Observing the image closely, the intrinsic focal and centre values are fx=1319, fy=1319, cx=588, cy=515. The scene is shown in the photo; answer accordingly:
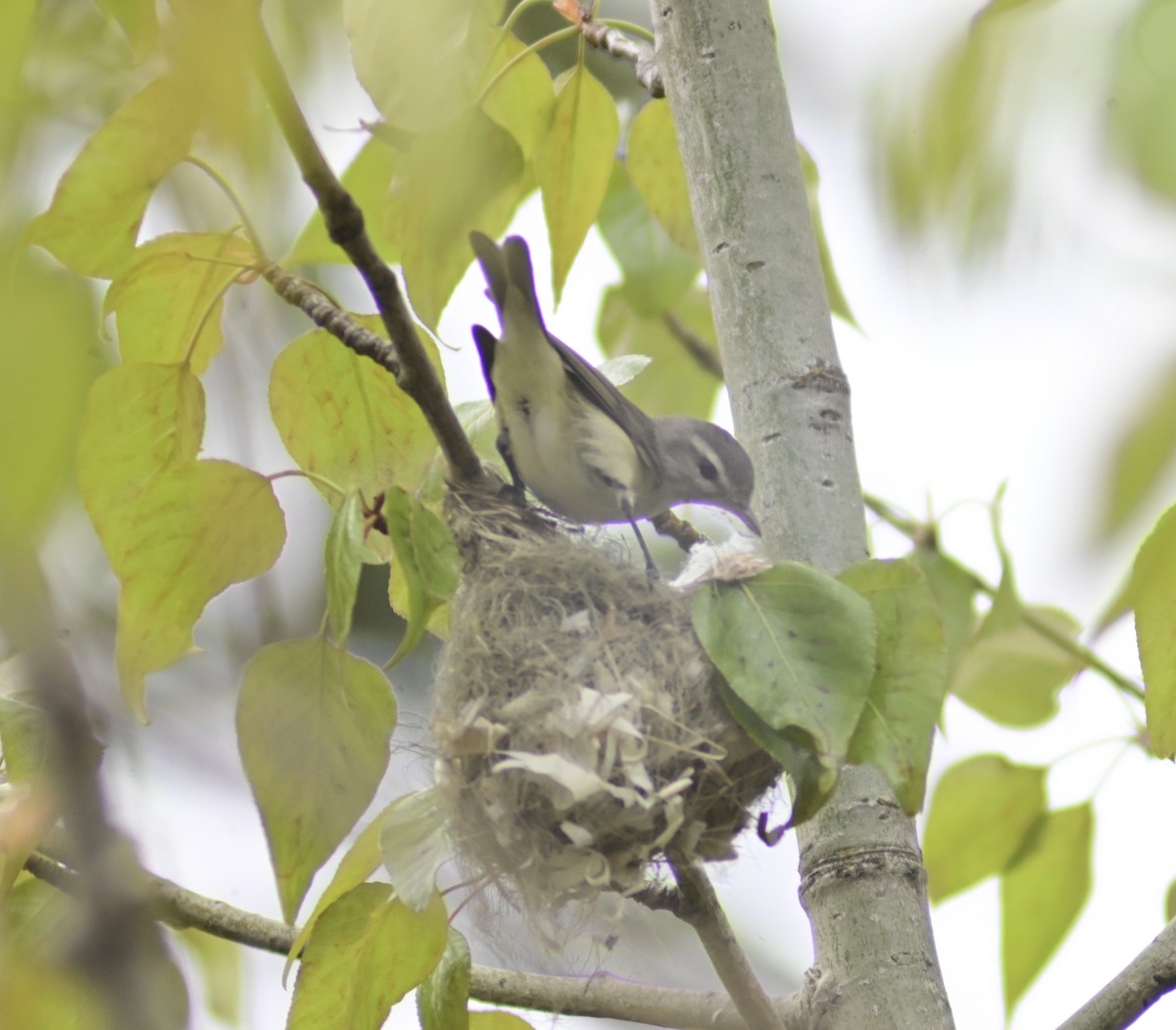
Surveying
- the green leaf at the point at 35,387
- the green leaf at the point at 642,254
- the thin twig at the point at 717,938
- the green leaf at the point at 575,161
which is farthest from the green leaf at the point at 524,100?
the green leaf at the point at 35,387

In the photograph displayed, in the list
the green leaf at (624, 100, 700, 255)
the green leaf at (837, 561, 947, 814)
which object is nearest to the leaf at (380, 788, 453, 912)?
the green leaf at (837, 561, 947, 814)

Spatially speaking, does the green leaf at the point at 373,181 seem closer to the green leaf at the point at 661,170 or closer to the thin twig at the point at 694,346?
the green leaf at the point at 661,170

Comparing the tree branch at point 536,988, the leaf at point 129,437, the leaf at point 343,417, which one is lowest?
the tree branch at point 536,988

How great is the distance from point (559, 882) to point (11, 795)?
0.69 metres

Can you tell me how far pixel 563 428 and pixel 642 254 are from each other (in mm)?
420

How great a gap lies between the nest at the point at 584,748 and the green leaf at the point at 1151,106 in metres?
0.89

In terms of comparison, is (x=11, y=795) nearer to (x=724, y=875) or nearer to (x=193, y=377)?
(x=193, y=377)

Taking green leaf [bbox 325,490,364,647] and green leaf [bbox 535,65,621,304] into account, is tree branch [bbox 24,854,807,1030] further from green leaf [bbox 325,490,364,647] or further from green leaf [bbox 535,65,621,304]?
green leaf [bbox 535,65,621,304]

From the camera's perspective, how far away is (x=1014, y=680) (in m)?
2.35

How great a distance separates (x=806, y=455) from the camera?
84.1 inches

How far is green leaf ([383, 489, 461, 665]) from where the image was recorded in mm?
1492

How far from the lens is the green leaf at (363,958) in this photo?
5.59 feet

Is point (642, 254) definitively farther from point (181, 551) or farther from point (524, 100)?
point (181, 551)

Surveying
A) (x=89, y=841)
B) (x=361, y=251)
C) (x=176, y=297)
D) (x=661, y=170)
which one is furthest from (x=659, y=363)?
(x=89, y=841)
